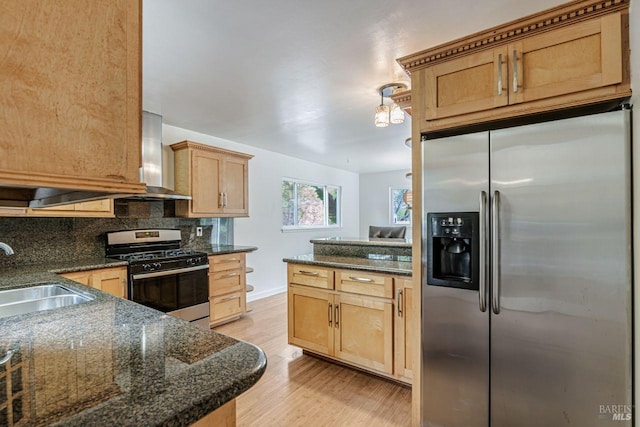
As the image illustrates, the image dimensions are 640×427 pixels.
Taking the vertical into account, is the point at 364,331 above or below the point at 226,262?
below

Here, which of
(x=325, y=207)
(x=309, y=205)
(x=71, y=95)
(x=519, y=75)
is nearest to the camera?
(x=71, y=95)

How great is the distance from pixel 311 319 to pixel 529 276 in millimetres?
1749

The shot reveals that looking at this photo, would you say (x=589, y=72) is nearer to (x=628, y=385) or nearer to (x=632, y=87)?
(x=632, y=87)

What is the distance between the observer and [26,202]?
1210 mm

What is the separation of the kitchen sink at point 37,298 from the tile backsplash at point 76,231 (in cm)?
140

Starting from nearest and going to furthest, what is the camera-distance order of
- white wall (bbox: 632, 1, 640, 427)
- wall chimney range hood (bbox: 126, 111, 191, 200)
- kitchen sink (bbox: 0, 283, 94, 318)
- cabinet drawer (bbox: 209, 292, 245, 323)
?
white wall (bbox: 632, 1, 640, 427)
kitchen sink (bbox: 0, 283, 94, 318)
wall chimney range hood (bbox: 126, 111, 191, 200)
cabinet drawer (bbox: 209, 292, 245, 323)

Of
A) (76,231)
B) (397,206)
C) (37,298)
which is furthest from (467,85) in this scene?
(397,206)

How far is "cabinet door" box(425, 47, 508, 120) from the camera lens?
5.24ft

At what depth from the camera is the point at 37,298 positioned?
166 cm

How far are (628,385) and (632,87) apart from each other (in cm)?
127

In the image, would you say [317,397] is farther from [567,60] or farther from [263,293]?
[263,293]

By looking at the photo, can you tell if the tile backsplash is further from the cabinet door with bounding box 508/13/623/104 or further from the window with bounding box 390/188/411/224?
the window with bounding box 390/188/411/224

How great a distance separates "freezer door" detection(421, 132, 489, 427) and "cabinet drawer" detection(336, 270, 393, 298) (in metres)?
0.48

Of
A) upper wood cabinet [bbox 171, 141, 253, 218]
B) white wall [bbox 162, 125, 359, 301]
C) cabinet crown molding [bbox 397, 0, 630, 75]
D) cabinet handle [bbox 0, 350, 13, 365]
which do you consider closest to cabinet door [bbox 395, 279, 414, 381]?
cabinet crown molding [bbox 397, 0, 630, 75]
